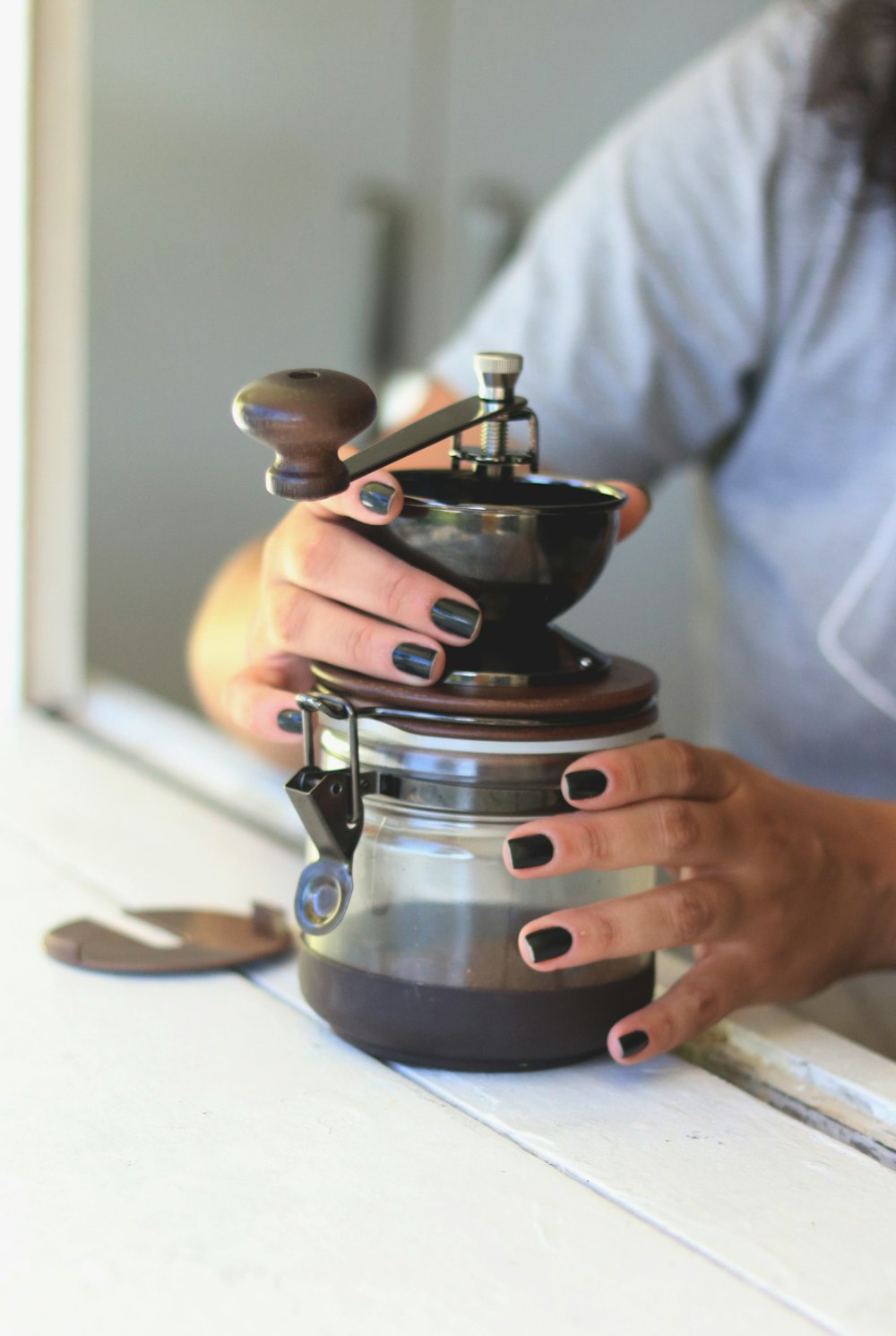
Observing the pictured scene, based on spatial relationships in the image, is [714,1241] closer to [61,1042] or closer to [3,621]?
[61,1042]

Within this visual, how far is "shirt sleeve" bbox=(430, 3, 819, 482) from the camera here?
103cm

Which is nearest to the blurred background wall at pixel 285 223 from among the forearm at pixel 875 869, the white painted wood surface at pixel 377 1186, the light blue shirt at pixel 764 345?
the light blue shirt at pixel 764 345

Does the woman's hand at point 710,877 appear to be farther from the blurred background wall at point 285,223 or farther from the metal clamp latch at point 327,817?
the blurred background wall at point 285,223

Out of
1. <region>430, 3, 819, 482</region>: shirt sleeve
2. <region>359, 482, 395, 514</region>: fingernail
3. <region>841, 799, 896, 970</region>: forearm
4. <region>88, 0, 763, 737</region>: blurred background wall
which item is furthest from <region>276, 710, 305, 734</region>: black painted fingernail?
<region>88, 0, 763, 737</region>: blurred background wall

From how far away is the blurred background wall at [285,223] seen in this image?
7.09 ft

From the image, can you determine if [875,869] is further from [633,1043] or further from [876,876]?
[633,1043]

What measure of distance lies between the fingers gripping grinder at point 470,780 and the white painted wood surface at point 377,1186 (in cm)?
4

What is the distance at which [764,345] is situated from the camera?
1060 millimetres

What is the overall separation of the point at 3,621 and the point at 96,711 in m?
0.12

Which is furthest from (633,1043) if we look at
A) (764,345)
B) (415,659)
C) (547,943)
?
(764,345)

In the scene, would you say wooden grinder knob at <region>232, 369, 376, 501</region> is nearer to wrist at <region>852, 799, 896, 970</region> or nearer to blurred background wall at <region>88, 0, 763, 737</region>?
wrist at <region>852, 799, 896, 970</region>

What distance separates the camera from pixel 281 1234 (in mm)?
462

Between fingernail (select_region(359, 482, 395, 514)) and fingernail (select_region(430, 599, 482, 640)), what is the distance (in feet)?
0.14

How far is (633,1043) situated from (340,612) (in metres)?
0.21
